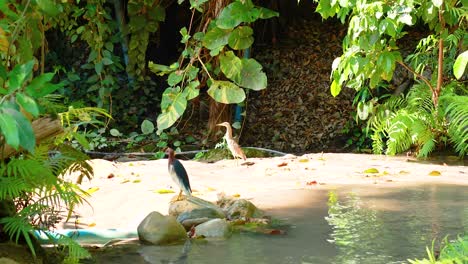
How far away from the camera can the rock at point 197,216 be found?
14.6 feet

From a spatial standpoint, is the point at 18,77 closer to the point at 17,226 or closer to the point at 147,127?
the point at 17,226

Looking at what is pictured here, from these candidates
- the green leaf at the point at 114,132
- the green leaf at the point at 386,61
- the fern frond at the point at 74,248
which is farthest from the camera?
the green leaf at the point at 114,132

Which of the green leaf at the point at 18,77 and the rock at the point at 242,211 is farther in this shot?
the rock at the point at 242,211

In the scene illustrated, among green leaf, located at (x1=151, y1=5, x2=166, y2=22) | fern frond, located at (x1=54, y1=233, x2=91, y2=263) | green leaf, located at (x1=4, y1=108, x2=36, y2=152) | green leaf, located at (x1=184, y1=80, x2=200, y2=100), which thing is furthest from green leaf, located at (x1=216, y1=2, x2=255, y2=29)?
green leaf, located at (x1=151, y1=5, x2=166, y2=22)

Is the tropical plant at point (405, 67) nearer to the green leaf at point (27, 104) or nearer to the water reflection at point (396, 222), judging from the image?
the water reflection at point (396, 222)

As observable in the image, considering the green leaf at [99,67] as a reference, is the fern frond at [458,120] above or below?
below

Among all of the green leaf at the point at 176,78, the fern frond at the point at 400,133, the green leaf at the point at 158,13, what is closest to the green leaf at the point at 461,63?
the green leaf at the point at 176,78

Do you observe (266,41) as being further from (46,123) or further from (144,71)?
(46,123)

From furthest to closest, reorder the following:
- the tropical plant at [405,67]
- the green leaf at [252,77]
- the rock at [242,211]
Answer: the tropical plant at [405,67] < the green leaf at [252,77] < the rock at [242,211]

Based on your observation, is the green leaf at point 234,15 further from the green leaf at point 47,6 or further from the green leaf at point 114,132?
the green leaf at point 114,132

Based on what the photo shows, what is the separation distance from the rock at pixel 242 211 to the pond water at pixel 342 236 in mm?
185

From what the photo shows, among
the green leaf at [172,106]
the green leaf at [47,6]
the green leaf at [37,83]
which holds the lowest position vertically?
the green leaf at [172,106]

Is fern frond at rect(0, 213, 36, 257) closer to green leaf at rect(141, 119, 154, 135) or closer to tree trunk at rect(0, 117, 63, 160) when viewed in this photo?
tree trunk at rect(0, 117, 63, 160)

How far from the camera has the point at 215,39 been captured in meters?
5.16
